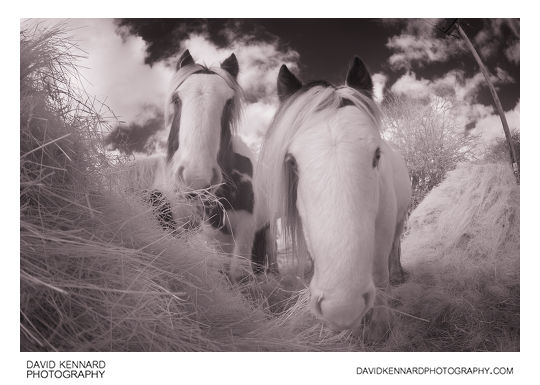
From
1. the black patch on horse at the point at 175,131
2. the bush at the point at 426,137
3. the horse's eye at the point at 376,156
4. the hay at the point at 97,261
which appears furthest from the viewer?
the bush at the point at 426,137

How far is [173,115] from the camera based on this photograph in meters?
1.18


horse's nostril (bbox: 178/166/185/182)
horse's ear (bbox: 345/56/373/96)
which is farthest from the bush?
horse's nostril (bbox: 178/166/185/182)

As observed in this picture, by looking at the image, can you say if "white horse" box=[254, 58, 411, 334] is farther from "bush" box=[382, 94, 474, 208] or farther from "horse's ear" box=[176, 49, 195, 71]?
"horse's ear" box=[176, 49, 195, 71]

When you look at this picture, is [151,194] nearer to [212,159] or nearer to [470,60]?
[212,159]

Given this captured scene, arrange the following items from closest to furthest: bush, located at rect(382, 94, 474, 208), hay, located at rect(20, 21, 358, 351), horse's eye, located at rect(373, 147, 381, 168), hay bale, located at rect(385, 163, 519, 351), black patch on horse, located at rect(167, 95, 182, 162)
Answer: hay, located at rect(20, 21, 358, 351) → horse's eye, located at rect(373, 147, 381, 168) → hay bale, located at rect(385, 163, 519, 351) → black patch on horse, located at rect(167, 95, 182, 162) → bush, located at rect(382, 94, 474, 208)

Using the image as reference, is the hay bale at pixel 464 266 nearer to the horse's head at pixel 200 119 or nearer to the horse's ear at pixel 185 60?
the horse's head at pixel 200 119

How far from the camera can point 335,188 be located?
805 mm

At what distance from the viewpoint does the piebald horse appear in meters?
1.08

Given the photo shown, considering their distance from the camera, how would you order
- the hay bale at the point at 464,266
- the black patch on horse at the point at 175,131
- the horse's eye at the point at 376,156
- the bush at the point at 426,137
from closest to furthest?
the horse's eye at the point at 376,156, the hay bale at the point at 464,266, the black patch on horse at the point at 175,131, the bush at the point at 426,137

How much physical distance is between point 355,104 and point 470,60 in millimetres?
491

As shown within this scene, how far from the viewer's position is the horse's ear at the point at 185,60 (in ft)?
4.00

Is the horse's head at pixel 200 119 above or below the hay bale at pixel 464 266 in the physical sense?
above

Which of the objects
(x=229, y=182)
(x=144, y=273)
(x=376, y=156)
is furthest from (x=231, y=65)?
(x=144, y=273)

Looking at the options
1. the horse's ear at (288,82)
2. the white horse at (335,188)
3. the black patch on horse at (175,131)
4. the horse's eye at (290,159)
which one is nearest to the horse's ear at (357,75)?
the white horse at (335,188)
